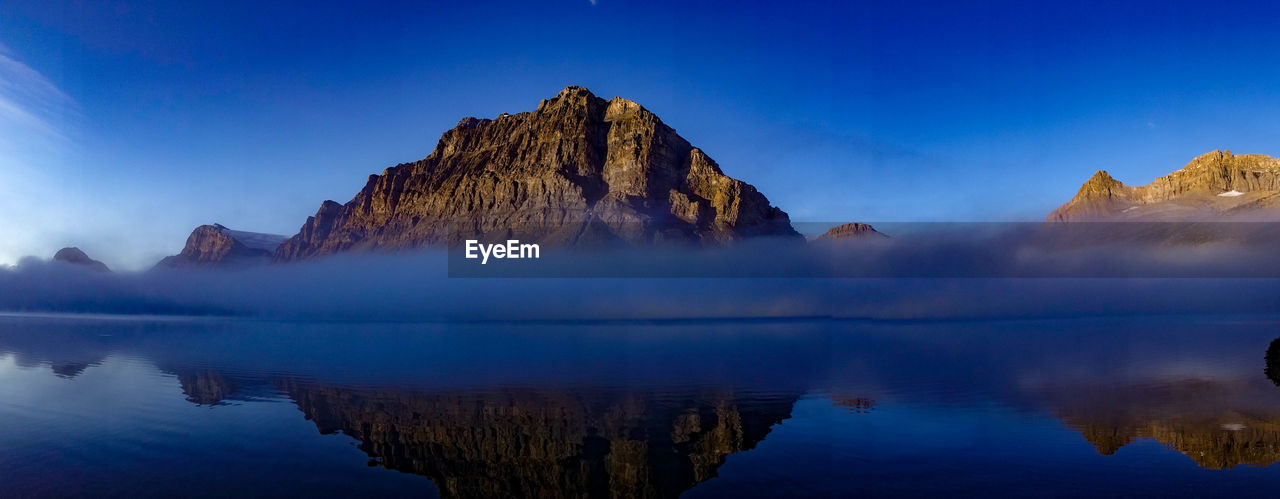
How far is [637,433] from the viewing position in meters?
27.9

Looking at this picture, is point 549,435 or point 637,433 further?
point 637,433

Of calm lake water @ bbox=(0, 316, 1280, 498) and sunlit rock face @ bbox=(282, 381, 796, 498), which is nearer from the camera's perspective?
calm lake water @ bbox=(0, 316, 1280, 498)

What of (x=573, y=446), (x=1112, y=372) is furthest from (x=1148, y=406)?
(x=573, y=446)

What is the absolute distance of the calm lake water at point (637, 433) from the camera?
800 inches

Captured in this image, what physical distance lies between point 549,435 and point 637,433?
4045mm

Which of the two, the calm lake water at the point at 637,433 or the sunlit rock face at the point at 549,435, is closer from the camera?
the calm lake water at the point at 637,433

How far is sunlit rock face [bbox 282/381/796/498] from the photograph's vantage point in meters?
20.8

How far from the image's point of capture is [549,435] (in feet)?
90.1

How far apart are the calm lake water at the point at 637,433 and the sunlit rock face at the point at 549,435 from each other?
127mm

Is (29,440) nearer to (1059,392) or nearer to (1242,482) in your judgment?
(1242,482)

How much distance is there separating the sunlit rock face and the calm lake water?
13cm

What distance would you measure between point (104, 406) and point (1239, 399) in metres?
66.0

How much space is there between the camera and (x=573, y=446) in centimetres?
2544

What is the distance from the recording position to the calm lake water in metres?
20.3
